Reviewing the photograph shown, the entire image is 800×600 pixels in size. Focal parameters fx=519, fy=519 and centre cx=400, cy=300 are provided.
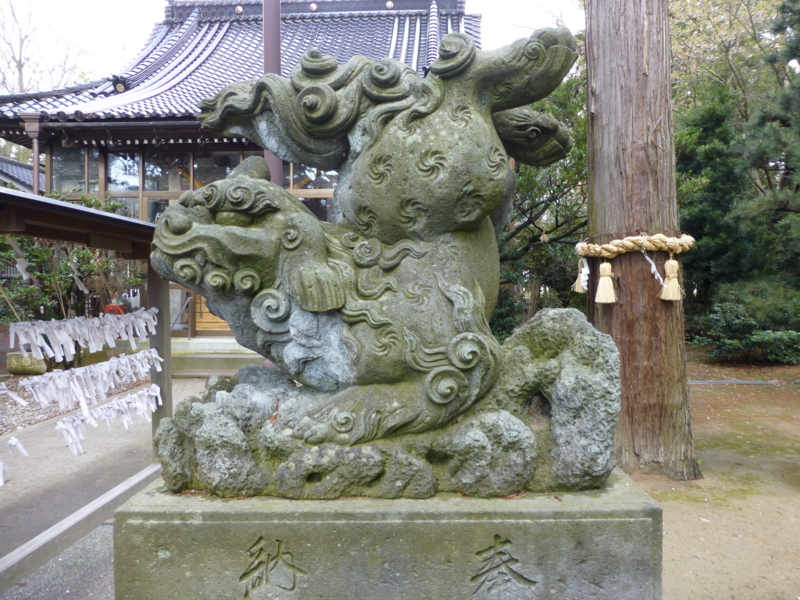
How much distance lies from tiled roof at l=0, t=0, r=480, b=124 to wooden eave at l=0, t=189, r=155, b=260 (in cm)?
534

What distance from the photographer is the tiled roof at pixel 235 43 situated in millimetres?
8883

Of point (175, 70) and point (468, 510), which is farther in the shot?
point (175, 70)

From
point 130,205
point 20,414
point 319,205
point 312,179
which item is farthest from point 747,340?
point 20,414

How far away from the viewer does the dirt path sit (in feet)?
8.14

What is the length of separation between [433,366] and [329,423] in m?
0.39

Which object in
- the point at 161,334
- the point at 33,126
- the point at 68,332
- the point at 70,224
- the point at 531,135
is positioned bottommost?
the point at 161,334

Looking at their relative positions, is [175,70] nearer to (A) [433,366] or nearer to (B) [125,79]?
(B) [125,79]

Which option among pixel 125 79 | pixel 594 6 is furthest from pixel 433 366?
pixel 125 79

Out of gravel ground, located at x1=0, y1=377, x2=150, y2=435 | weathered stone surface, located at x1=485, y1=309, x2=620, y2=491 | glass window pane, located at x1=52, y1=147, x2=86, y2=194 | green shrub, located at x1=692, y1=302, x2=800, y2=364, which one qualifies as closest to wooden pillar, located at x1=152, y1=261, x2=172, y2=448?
gravel ground, located at x1=0, y1=377, x2=150, y2=435

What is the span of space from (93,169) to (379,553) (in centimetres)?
927

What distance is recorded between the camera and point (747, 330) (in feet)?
27.7

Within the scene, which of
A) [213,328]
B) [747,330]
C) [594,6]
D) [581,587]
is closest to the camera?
[581,587]

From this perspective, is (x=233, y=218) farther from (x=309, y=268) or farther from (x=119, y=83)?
(x=119, y=83)

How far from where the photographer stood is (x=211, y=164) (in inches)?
340
